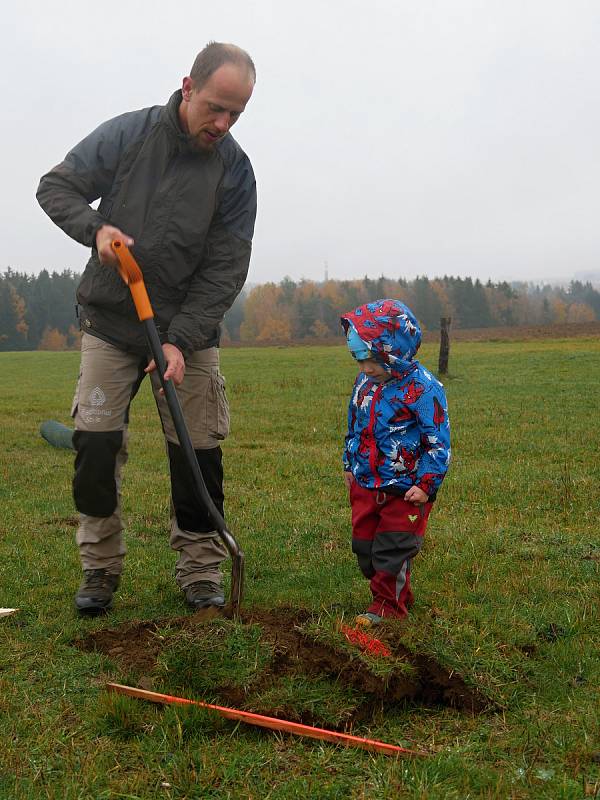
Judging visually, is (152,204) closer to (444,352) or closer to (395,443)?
(395,443)

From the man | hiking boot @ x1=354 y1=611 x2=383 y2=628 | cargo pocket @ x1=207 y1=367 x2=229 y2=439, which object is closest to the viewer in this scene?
hiking boot @ x1=354 y1=611 x2=383 y2=628

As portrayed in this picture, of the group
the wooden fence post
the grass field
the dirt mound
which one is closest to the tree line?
the wooden fence post

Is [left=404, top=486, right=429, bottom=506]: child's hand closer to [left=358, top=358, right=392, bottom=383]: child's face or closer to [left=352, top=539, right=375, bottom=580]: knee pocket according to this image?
[left=352, top=539, right=375, bottom=580]: knee pocket

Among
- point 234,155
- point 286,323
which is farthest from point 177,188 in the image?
point 286,323

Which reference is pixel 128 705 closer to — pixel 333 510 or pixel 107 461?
pixel 107 461

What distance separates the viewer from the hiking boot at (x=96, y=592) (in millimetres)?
4465

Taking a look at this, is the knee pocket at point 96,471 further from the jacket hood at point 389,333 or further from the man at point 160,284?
the jacket hood at point 389,333

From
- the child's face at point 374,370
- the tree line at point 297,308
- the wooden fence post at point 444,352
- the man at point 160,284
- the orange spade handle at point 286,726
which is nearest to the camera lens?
the orange spade handle at point 286,726

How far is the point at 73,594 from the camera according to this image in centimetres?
488

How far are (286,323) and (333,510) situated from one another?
103 meters

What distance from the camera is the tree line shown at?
9956cm

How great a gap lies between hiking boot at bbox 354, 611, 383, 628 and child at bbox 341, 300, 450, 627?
0.03 m

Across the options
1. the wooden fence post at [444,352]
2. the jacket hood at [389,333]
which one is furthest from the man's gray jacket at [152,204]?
the wooden fence post at [444,352]

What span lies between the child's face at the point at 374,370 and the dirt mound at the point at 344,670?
1275 mm
